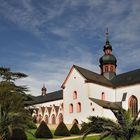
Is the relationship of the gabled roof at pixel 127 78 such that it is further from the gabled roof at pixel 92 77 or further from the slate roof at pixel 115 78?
the gabled roof at pixel 92 77

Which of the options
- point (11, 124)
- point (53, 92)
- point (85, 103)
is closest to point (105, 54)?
point (85, 103)

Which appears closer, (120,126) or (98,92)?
(120,126)

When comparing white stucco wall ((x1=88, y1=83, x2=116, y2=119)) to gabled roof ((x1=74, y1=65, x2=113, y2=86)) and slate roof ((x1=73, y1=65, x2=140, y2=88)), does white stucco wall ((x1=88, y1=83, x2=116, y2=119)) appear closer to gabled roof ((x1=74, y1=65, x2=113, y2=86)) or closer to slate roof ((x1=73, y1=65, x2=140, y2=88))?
gabled roof ((x1=74, y1=65, x2=113, y2=86))

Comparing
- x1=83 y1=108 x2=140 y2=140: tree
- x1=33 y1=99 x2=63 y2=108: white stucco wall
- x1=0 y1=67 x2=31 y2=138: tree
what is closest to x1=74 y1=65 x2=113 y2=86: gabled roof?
x1=0 y1=67 x2=31 y2=138: tree

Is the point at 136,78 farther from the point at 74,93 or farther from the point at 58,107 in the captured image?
the point at 58,107

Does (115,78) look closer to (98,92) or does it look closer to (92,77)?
(92,77)

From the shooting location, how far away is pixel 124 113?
1027 inches

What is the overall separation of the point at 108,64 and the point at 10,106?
1745 inches

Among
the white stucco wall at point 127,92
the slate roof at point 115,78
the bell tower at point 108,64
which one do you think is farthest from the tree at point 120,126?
the bell tower at point 108,64

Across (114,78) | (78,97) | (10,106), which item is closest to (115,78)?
(114,78)

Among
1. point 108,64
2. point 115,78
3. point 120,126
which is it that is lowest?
point 120,126

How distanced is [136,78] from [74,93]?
518 inches

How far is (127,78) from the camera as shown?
233 feet

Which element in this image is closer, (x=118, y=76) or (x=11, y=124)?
(x=11, y=124)
